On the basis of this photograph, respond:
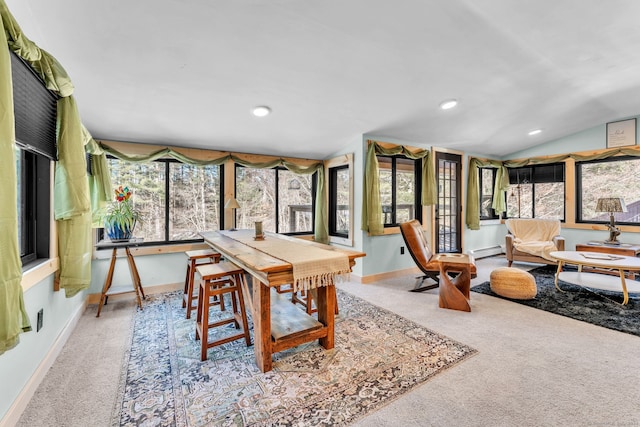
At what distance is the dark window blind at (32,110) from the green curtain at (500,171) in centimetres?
587

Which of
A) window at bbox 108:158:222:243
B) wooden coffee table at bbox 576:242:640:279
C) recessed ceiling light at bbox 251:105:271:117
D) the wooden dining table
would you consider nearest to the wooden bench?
the wooden dining table

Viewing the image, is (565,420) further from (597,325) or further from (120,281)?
(120,281)

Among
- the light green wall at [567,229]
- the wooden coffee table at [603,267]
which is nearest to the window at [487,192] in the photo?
the light green wall at [567,229]

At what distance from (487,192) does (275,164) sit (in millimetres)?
4644

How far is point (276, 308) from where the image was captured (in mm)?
2607

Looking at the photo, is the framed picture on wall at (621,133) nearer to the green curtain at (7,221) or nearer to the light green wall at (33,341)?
the green curtain at (7,221)

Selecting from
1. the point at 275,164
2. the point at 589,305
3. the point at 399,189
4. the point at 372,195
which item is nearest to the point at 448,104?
the point at 372,195

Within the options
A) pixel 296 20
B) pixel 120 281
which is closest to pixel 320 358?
pixel 296 20

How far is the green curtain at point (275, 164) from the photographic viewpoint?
11.7ft

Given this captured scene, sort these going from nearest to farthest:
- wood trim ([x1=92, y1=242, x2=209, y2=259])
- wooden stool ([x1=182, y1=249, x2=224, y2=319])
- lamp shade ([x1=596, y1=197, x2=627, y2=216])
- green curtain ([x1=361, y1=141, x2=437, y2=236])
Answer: wooden stool ([x1=182, y1=249, x2=224, y2=319]) < wood trim ([x1=92, y1=242, x2=209, y2=259]) < lamp shade ([x1=596, y1=197, x2=627, y2=216]) < green curtain ([x1=361, y1=141, x2=437, y2=236])

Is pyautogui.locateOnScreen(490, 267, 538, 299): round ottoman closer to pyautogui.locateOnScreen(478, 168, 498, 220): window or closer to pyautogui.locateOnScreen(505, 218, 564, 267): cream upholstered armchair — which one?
pyautogui.locateOnScreen(505, 218, 564, 267): cream upholstered armchair

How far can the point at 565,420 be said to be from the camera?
1509 millimetres

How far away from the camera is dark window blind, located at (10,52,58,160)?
1.57 meters

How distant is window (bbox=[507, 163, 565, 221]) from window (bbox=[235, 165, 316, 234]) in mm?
4428
